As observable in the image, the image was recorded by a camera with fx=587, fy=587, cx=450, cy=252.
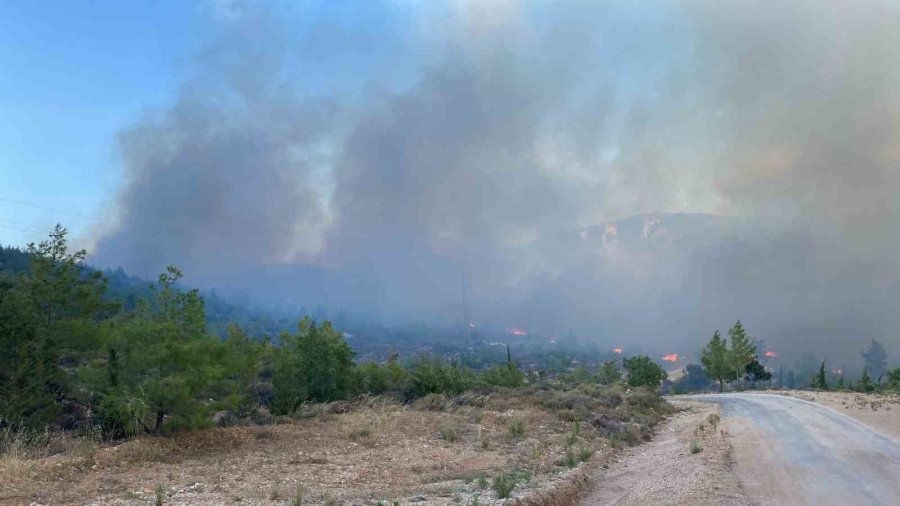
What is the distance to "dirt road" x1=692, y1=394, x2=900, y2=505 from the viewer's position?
43.2ft

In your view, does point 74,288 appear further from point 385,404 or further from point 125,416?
point 385,404

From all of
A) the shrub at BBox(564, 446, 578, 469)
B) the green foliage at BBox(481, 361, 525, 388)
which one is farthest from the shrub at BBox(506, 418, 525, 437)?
the green foliage at BBox(481, 361, 525, 388)

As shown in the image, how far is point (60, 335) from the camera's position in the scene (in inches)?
837

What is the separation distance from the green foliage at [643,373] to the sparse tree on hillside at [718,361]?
338 inches

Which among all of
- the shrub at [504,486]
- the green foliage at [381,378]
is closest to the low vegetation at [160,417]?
the shrub at [504,486]

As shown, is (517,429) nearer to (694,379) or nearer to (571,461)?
(571,461)

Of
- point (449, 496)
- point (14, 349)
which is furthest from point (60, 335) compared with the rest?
point (449, 496)

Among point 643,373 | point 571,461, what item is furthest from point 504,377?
point 643,373

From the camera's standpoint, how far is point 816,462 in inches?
666

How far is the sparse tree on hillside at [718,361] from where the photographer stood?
91062 millimetres

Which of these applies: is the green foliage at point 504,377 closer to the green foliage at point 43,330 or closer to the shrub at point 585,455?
the shrub at point 585,455

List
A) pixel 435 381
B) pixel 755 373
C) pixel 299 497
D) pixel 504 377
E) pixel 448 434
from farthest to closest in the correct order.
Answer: pixel 755 373 < pixel 504 377 < pixel 435 381 < pixel 448 434 < pixel 299 497

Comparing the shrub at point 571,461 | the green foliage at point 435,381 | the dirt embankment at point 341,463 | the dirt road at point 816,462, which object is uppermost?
the green foliage at point 435,381

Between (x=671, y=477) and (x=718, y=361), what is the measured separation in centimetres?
8427
